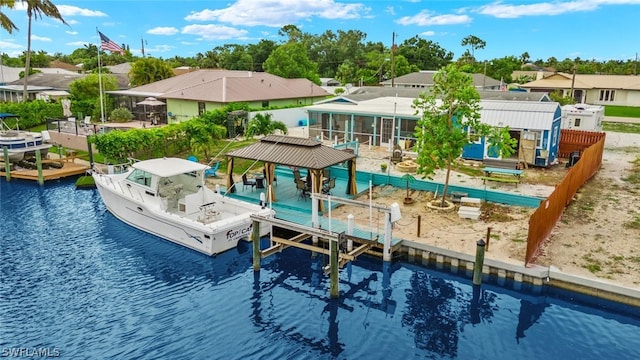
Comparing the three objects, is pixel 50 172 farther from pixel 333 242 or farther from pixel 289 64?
pixel 289 64

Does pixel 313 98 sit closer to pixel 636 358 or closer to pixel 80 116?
pixel 80 116

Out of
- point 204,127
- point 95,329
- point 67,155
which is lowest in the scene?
point 95,329

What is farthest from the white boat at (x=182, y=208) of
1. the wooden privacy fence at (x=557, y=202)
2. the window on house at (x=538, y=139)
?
the window on house at (x=538, y=139)

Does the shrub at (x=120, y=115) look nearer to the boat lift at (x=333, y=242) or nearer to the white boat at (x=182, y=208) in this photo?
the white boat at (x=182, y=208)

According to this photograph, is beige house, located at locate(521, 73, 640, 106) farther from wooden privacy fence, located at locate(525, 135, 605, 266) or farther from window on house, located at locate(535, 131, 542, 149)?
wooden privacy fence, located at locate(525, 135, 605, 266)

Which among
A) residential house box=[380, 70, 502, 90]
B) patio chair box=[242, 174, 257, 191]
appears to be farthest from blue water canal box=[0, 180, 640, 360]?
residential house box=[380, 70, 502, 90]

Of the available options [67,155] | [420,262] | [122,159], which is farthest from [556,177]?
[67,155]

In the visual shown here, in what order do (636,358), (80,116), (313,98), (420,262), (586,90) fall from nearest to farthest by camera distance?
(636,358) < (420,262) < (80,116) < (313,98) < (586,90)
